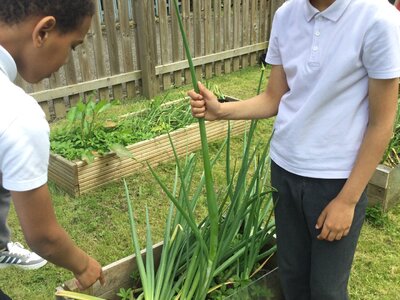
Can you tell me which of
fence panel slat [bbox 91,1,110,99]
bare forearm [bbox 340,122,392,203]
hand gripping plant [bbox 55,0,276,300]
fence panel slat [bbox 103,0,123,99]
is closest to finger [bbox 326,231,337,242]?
bare forearm [bbox 340,122,392,203]

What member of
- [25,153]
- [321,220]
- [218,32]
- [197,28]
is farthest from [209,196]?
[218,32]

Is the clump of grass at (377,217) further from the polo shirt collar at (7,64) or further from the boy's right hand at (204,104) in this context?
the polo shirt collar at (7,64)

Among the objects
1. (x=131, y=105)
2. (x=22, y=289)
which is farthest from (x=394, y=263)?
(x=131, y=105)

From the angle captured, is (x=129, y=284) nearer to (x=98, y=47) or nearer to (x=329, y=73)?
(x=329, y=73)

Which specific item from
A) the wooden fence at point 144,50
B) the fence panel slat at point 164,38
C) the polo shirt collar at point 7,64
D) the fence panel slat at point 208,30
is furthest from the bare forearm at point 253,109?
the fence panel slat at point 208,30

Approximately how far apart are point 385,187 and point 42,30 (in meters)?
2.34

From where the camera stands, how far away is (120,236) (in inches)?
107

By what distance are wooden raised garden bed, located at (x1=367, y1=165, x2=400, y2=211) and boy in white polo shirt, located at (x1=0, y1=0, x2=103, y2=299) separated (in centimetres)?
216

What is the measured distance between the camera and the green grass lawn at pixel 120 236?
234cm

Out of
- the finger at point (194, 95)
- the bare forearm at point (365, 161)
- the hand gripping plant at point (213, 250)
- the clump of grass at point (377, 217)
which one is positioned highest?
the finger at point (194, 95)

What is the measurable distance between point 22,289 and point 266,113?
1559 mm

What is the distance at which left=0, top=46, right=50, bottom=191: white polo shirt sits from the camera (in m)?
1.00

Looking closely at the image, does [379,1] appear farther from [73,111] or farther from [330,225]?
[73,111]

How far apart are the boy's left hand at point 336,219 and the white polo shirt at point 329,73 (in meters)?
0.09
